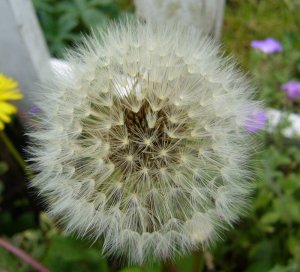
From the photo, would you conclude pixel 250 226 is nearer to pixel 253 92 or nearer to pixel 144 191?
pixel 253 92

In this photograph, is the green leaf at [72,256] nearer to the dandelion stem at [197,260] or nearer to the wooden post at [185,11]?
the dandelion stem at [197,260]

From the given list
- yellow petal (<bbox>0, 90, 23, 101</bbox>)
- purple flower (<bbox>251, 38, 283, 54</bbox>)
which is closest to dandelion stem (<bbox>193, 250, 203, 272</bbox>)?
yellow petal (<bbox>0, 90, 23, 101</bbox>)

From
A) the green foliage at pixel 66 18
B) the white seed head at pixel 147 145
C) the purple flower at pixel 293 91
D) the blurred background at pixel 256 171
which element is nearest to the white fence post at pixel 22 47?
the blurred background at pixel 256 171

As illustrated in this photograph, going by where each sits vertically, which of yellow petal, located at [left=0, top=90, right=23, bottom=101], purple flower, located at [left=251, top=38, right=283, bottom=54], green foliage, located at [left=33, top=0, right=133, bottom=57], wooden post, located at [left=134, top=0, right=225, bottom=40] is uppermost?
wooden post, located at [left=134, top=0, right=225, bottom=40]

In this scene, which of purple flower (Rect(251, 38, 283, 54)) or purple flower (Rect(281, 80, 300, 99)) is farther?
purple flower (Rect(251, 38, 283, 54))

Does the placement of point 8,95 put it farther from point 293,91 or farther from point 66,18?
point 293,91

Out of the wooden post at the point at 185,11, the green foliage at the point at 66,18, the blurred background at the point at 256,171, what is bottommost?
the blurred background at the point at 256,171

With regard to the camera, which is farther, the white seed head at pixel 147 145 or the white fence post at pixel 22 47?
the white fence post at pixel 22 47

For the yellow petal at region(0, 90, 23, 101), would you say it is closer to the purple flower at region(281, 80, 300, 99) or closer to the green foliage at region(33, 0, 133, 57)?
the green foliage at region(33, 0, 133, 57)
